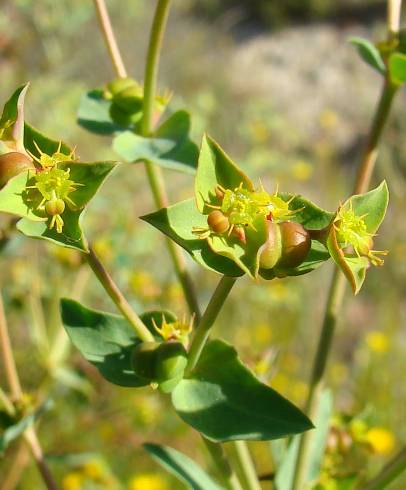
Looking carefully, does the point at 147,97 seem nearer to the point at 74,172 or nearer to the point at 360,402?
the point at 74,172

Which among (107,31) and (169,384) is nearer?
(169,384)

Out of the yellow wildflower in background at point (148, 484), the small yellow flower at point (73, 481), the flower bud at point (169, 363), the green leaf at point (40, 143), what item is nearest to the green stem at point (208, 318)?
the flower bud at point (169, 363)

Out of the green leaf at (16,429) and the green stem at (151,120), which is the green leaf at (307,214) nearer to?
the green stem at (151,120)

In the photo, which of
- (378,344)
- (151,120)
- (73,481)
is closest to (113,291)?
(151,120)

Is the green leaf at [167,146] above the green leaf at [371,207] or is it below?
below

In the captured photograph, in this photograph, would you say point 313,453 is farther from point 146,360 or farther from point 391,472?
point 146,360

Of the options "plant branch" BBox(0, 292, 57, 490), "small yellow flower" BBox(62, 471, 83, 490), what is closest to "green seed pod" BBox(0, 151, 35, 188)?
"plant branch" BBox(0, 292, 57, 490)

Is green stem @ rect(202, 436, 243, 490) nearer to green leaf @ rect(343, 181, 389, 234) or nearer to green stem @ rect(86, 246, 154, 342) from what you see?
green stem @ rect(86, 246, 154, 342)
